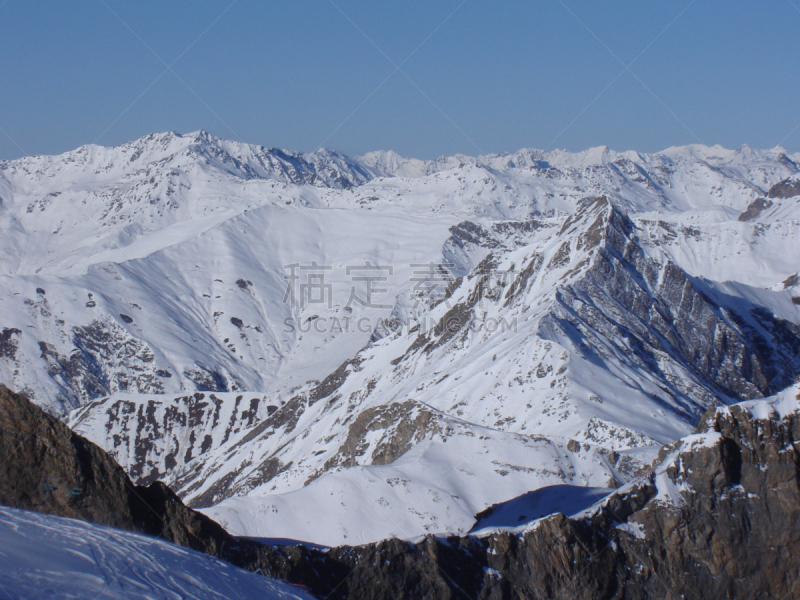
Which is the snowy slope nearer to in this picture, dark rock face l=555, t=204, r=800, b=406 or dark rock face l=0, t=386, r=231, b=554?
dark rock face l=0, t=386, r=231, b=554

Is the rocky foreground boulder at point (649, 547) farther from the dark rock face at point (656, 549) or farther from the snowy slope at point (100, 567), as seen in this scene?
the snowy slope at point (100, 567)

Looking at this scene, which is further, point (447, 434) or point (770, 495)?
point (447, 434)

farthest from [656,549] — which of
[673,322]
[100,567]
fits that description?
[673,322]

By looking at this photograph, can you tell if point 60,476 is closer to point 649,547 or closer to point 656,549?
point 649,547

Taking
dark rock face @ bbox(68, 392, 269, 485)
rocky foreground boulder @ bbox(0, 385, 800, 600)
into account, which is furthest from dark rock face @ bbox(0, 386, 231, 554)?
dark rock face @ bbox(68, 392, 269, 485)

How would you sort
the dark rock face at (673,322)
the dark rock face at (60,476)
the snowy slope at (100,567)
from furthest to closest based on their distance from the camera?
1. the dark rock face at (673,322)
2. the dark rock face at (60,476)
3. the snowy slope at (100,567)

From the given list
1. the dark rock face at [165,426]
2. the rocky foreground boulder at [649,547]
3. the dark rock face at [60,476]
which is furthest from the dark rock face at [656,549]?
the dark rock face at [165,426]

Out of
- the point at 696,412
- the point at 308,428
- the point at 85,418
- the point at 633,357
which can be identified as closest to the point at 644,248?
the point at 633,357

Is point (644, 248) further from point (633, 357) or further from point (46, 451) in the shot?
point (46, 451)
